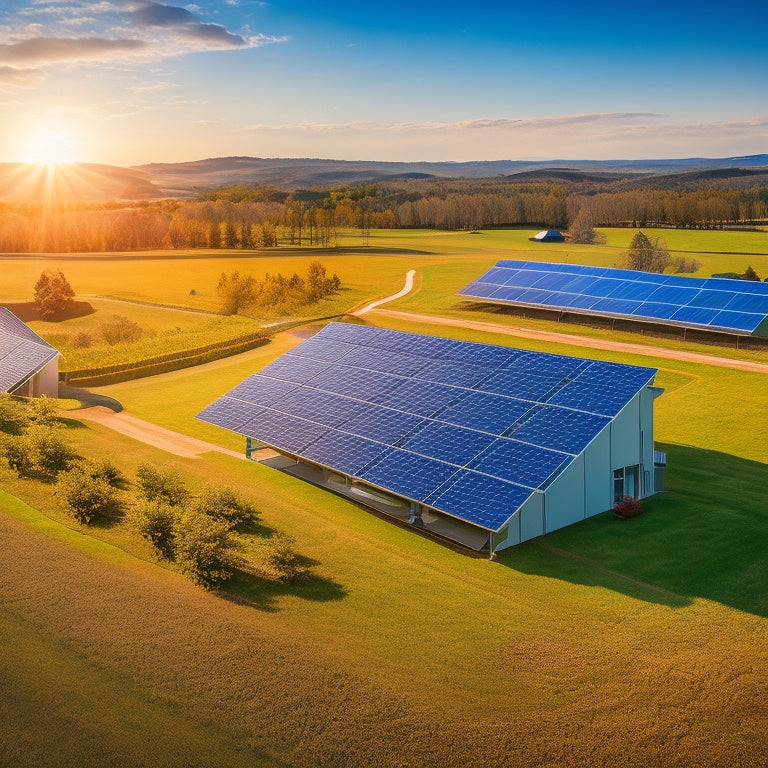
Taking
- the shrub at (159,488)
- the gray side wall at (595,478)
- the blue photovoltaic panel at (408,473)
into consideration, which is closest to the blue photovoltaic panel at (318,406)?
the blue photovoltaic panel at (408,473)

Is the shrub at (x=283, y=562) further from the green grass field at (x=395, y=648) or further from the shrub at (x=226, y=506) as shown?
the shrub at (x=226, y=506)

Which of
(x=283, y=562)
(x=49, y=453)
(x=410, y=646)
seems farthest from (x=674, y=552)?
(x=49, y=453)

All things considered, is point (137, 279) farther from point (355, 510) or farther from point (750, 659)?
point (750, 659)

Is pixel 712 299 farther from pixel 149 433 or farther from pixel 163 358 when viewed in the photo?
pixel 149 433

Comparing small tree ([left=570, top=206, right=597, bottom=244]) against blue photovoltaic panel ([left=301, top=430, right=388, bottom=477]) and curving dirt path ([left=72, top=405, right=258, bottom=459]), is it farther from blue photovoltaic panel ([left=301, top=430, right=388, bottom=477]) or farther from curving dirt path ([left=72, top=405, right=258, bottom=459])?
blue photovoltaic panel ([left=301, top=430, right=388, bottom=477])

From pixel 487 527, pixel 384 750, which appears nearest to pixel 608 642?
pixel 487 527
